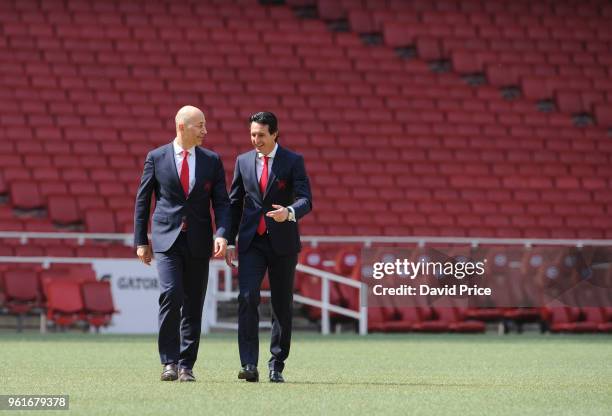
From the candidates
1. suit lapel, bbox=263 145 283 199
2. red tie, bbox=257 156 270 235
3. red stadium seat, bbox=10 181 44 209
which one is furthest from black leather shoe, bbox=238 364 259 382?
red stadium seat, bbox=10 181 44 209

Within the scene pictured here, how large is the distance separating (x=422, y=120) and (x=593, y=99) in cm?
369

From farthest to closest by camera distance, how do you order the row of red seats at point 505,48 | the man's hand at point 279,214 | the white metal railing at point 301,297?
the row of red seats at point 505,48 < the white metal railing at point 301,297 < the man's hand at point 279,214

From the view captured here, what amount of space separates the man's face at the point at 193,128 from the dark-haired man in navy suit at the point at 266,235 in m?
0.30

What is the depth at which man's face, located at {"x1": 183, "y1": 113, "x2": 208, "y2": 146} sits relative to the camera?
26.2 ft

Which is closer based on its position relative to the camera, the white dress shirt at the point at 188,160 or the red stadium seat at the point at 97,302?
the white dress shirt at the point at 188,160

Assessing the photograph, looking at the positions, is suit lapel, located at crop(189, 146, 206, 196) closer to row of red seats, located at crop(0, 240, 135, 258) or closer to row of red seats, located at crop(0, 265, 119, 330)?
row of red seats, located at crop(0, 265, 119, 330)

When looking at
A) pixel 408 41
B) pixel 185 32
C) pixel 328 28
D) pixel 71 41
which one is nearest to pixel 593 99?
pixel 408 41

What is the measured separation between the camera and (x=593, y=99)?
2453 centimetres

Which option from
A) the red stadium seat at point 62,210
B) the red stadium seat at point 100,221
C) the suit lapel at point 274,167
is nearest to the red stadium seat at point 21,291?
the red stadium seat at point 100,221

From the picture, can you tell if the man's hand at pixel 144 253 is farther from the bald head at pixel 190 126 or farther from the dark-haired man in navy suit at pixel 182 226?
the bald head at pixel 190 126

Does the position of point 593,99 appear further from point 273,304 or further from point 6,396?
point 6,396

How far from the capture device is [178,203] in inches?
316

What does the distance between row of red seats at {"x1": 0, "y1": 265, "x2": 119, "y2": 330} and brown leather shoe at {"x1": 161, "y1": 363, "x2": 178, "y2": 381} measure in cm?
727

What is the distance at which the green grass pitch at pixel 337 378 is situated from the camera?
656 cm
